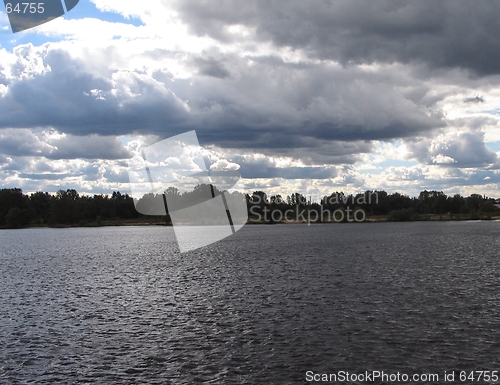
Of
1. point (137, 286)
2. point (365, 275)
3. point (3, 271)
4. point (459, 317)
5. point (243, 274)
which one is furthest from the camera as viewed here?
point (3, 271)

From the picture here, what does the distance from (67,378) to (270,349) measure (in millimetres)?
9990

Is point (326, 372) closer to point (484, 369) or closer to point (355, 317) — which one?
point (484, 369)

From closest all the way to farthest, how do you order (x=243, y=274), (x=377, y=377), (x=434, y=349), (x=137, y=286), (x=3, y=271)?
(x=377, y=377) < (x=434, y=349) < (x=137, y=286) < (x=243, y=274) < (x=3, y=271)

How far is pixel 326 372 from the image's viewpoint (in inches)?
855

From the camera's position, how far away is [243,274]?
185 feet

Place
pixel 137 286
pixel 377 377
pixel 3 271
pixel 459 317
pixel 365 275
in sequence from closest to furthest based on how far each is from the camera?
1. pixel 377 377
2. pixel 459 317
3. pixel 137 286
4. pixel 365 275
5. pixel 3 271

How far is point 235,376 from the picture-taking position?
21438mm

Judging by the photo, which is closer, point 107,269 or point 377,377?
point 377,377

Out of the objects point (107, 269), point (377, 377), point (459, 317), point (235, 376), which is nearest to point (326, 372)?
point (377, 377)

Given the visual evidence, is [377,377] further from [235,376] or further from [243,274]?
[243,274]

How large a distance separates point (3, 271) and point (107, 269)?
1394 cm

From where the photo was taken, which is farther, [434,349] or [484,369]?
[434,349]

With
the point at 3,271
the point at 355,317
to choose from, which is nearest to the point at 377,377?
the point at 355,317

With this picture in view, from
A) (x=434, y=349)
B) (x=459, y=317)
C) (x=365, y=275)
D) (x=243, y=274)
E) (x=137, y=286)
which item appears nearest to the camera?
(x=434, y=349)
